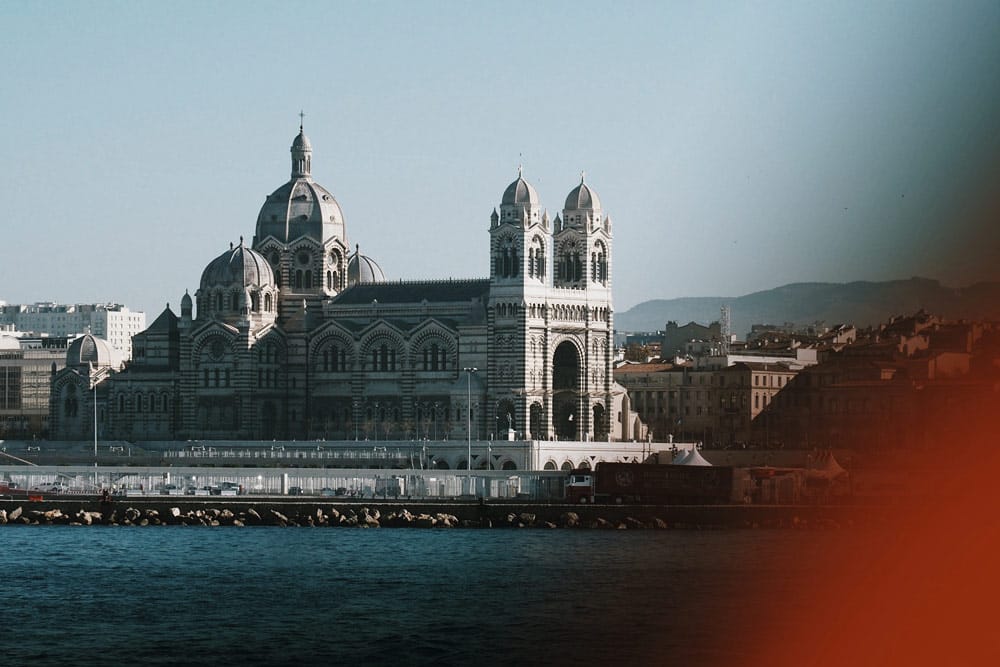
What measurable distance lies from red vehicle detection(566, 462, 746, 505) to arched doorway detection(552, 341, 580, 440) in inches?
1367

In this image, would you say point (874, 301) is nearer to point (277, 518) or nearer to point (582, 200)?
point (277, 518)

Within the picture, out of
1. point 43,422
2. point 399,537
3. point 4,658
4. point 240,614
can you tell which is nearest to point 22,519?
point 399,537

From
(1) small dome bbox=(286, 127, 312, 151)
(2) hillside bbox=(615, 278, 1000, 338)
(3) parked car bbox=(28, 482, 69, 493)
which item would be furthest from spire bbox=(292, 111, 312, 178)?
(2) hillside bbox=(615, 278, 1000, 338)

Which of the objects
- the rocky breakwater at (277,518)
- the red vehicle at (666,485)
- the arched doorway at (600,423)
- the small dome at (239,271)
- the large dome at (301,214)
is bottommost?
the rocky breakwater at (277,518)

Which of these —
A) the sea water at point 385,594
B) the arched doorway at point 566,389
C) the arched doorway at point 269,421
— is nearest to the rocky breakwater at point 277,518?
the sea water at point 385,594

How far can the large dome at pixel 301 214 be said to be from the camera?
151250 mm

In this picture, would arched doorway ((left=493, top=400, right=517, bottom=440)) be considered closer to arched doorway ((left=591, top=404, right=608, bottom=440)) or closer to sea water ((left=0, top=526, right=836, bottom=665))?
arched doorway ((left=591, top=404, right=608, bottom=440))

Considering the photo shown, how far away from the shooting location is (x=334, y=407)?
145 m

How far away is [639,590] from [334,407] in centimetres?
7140

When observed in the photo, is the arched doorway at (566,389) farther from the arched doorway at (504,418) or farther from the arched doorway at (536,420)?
the arched doorway at (504,418)

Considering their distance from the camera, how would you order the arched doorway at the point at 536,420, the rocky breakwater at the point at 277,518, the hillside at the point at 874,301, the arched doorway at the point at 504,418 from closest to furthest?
the hillside at the point at 874,301
the rocky breakwater at the point at 277,518
the arched doorway at the point at 504,418
the arched doorway at the point at 536,420

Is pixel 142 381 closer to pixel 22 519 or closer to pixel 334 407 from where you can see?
pixel 334 407

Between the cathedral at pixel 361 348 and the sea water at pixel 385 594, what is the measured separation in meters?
40.0

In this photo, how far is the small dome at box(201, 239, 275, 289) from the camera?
478 ft
